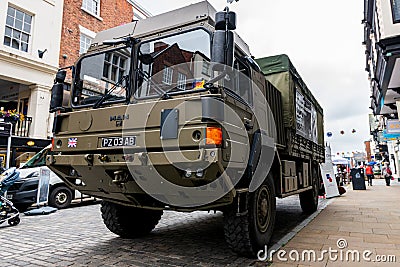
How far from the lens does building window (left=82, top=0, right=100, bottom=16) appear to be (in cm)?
1515

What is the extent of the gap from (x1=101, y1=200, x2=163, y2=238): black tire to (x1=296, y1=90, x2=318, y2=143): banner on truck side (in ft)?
11.5

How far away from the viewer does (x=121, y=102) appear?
3885 mm

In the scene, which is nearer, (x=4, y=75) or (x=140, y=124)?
(x=140, y=124)

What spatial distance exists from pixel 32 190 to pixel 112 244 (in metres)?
5.01

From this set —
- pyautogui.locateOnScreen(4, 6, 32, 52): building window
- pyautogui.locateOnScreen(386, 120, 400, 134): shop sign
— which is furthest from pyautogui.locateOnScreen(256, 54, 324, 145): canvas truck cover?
pyautogui.locateOnScreen(4, 6, 32, 52): building window

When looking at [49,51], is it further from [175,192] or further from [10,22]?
[175,192]

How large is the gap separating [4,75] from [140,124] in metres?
11.0

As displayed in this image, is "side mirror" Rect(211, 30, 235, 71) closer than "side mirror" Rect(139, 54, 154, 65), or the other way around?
"side mirror" Rect(211, 30, 235, 71)

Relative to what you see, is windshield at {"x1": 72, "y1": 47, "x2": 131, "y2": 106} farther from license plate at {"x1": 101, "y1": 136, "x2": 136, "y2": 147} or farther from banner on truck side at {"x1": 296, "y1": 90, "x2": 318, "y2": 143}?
banner on truck side at {"x1": 296, "y1": 90, "x2": 318, "y2": 143}

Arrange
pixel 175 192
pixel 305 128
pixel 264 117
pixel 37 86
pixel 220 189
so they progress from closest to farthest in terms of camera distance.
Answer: pixel 220 189, pixel 175 192, pixel 264 117, pixel 305 128, pixel 37 86

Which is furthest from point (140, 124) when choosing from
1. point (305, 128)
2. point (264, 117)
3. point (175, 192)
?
point (305, 128)

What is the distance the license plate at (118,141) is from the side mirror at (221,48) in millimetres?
1278

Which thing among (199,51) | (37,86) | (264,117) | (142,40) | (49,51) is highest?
(49,51)

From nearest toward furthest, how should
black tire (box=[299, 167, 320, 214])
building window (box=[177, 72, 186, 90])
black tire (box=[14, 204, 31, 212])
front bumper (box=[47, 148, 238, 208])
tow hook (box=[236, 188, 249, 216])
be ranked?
front bumper (box=[47, 148, 238, 208]), building window (box=[177, 72, 186, 90]), tow hook (box=[236, 188, 249, 216]), black tire (box=[299, 167, 320, 214]), black tire (box=[14, 204, 31, 212])
